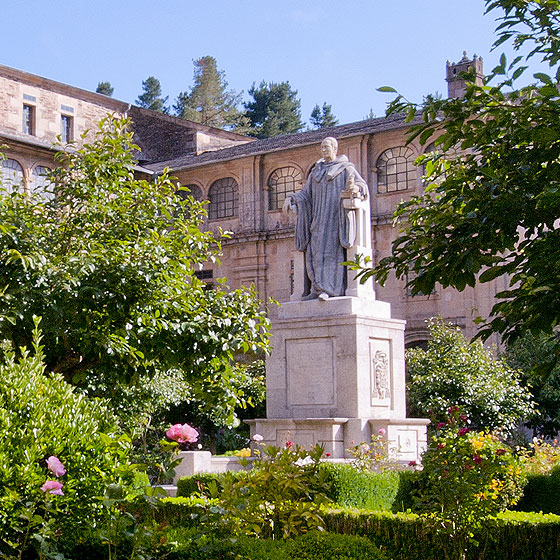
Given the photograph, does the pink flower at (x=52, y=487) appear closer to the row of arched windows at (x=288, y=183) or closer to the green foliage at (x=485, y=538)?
the green foliage at (x=485, y=538)

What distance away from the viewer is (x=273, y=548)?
5711 millimetres

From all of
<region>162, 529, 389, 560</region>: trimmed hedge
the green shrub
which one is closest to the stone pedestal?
the green shrub

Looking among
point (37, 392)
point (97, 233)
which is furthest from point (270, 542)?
point (97, 233)

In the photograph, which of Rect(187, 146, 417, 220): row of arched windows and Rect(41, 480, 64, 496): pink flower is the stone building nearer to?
Rect(187, 146, 417, 220): row of arched windows

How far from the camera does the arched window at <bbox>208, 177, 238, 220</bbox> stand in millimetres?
35656

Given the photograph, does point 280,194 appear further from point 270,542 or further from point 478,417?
point 270,542

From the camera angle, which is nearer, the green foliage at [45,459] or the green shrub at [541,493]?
the green foliage at [45,459]

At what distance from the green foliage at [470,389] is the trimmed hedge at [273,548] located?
14.9 m

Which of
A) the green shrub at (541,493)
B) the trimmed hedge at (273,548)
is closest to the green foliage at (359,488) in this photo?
the green shrub at (541,493)

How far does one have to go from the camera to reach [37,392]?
606 centimetres

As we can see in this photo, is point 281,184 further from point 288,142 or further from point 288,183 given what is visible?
point 288,142

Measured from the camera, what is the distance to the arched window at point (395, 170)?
31.4 m

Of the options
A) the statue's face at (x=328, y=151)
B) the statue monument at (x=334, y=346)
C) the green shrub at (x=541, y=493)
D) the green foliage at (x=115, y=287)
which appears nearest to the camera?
the green foliage at (x=115, y=287)

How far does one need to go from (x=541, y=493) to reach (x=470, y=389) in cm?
875
